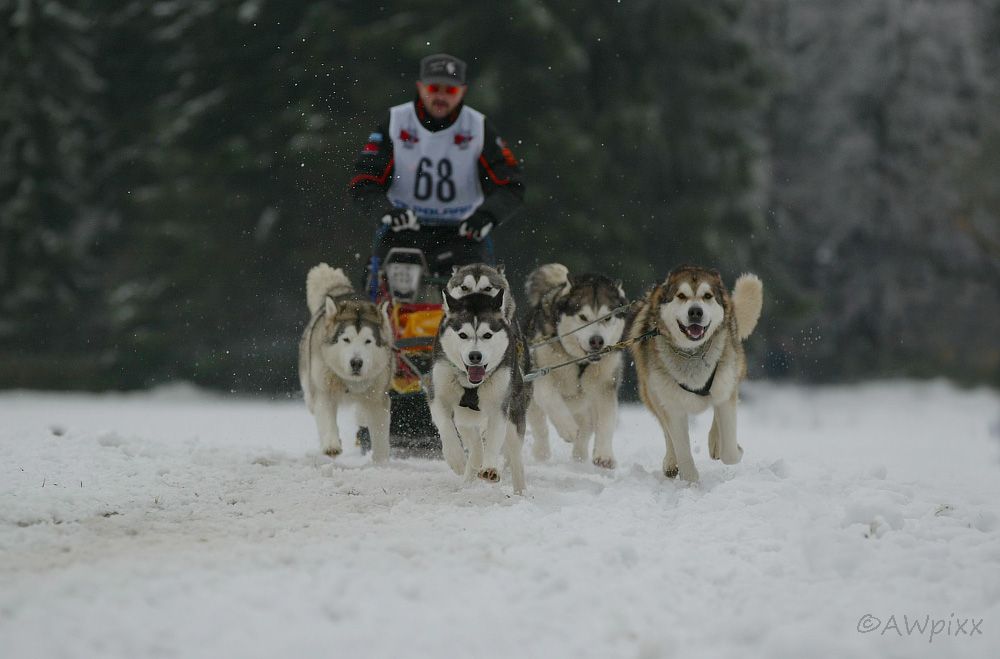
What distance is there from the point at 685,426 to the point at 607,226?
9607 mm

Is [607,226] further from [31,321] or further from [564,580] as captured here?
[564,580]

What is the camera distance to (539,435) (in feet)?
24.1

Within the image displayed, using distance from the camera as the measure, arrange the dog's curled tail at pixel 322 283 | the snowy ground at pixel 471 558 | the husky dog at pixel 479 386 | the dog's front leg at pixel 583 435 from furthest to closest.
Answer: the dog's curled tail at pixel 322 283 < the dog's front leg at pixel 583 435 < the husky dog at pixel 479 386 < the snowy ground at pixel 471 558

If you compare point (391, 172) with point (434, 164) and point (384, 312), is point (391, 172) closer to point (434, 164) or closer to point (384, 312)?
point (434, 164)

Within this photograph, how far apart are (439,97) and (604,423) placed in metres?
2.15

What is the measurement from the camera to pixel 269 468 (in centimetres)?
633

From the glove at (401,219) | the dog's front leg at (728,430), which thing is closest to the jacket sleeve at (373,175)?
the glove at (401,219)

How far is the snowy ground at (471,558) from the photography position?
3.35 meters

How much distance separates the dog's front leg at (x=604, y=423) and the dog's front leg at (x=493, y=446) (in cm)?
130

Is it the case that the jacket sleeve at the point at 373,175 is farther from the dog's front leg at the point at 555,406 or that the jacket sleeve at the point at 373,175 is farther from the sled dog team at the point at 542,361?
the dog's front leg at the point at 555,406

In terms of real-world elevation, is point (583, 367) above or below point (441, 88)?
below

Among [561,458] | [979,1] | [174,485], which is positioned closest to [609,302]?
[561,458]

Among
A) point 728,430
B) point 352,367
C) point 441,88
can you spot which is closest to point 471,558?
point 728,430

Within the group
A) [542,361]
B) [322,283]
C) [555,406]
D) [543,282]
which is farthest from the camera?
[322,283]
